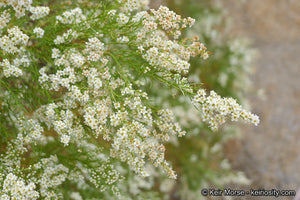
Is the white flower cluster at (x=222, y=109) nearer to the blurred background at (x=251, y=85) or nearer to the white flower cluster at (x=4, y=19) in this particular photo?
the white flower cluster at (x=4, y=19)

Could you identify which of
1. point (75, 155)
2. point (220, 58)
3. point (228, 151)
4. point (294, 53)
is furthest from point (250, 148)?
point (75, 155)

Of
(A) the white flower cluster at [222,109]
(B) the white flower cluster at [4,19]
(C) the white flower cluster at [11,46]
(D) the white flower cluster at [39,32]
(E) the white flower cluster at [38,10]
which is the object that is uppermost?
(E) the white flower cluster at [38,10]

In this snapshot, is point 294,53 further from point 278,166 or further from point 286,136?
point 278,166

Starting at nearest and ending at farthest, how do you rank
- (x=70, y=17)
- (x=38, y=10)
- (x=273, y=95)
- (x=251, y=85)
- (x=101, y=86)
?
(x=101, y=86) → (x=38, y=10) → (x=70, y=17) → (x=251, y=85) → (x=273, y=95)

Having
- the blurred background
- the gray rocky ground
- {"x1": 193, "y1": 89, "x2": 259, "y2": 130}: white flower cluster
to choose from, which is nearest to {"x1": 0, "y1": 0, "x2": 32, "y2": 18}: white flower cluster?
{"x1": 193, "y1": 89, "x2": 259, "y2": 130}: white flower cluster

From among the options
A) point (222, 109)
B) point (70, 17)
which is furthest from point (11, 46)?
point (222, 109)

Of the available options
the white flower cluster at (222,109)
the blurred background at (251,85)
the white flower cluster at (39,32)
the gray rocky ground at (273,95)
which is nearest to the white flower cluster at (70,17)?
the white flower cluster at (39,32)

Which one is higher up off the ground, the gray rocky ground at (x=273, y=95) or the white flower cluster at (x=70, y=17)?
the gray rocky ground at (x=273, y=95)

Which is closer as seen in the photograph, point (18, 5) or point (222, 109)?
point (222, 109)

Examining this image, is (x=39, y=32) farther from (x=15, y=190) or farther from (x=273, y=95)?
(x=273, y=95)
